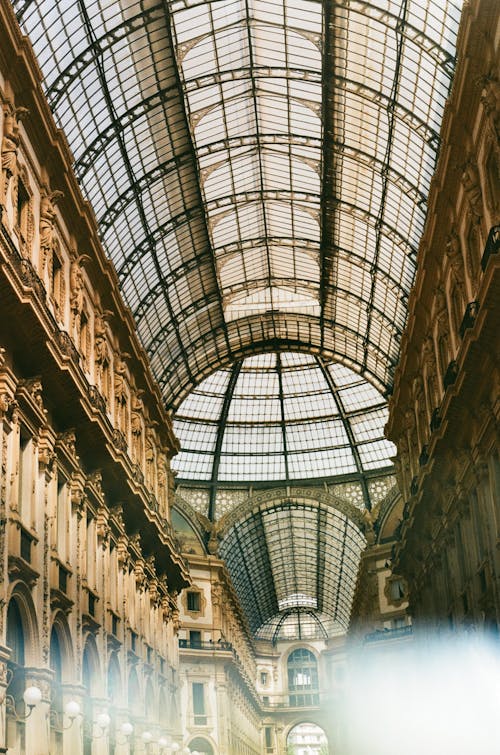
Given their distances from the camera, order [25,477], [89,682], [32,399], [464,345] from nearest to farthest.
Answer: [25,477] < [32,399] < [464,345] < [89,682]

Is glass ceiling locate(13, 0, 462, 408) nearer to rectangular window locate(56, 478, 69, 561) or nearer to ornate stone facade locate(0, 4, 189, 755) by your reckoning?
ornate stone facade locate(0, 4, 189, 755)

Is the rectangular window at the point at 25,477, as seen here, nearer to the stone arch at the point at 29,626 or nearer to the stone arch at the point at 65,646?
the stone arch at the point at 29,626

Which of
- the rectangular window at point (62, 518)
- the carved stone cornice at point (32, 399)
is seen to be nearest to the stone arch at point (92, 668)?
the rectangular window at point (62, 518)

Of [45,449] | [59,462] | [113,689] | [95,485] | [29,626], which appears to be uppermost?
[95,485]

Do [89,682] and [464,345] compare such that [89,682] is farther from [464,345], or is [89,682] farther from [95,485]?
[464,345]

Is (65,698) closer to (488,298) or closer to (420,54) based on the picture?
(488,298)

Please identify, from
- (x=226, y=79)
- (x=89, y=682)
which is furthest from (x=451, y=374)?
(x=226, y=79)

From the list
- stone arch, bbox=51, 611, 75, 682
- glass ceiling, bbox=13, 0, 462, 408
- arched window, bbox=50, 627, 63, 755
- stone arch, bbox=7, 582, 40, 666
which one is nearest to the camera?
stone arch, bbox=7, 582, 40, 666

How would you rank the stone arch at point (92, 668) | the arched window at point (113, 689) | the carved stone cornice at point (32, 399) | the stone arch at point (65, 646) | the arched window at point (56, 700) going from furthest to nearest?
the arched window at point (113, 689) → the stone arch at point (92, 668) → the stone arch at point (65, 646) → the arched window at point (56, 700) → the carved stone cornice at point (32, 399)

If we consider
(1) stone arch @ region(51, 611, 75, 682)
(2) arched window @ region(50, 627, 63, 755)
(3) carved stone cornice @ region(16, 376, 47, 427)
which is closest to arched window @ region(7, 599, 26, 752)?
(2) arched window @ region(50, 627, 63, 755)

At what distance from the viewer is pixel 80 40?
36.5 m

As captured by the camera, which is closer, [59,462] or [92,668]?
[59,462]

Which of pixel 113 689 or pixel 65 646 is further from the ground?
pixel 65 646

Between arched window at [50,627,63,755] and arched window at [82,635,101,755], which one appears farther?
arched window at [82,635,101,755]
